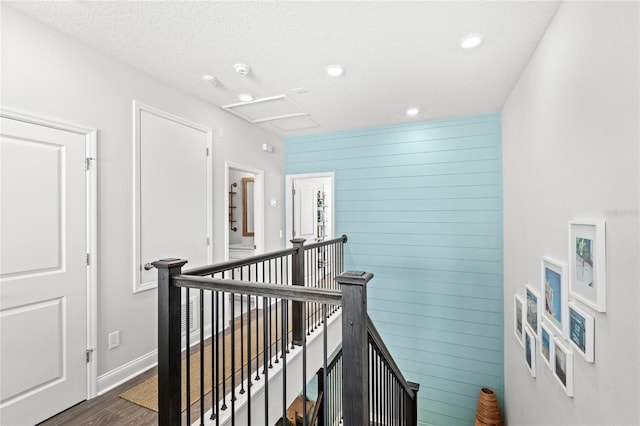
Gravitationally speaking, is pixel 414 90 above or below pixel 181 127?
above

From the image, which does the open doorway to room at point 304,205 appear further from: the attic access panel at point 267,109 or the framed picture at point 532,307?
the framed picture at point 532,307

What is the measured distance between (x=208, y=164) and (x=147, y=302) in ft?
5.23

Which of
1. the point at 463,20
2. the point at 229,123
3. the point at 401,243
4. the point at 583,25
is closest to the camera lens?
the point at 583,25

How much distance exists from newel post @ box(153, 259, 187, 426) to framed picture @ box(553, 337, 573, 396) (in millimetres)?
2289

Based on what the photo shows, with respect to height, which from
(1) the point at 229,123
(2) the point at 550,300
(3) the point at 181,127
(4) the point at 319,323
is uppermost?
(1) the point at 229,123

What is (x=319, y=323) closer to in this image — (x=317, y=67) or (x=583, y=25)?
(x=317, y=67)

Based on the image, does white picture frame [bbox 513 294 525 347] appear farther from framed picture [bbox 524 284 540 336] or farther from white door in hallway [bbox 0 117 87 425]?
white door in hallway [bbox 0 117 87 425]

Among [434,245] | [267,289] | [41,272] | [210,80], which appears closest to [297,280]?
Answer: [267,289]

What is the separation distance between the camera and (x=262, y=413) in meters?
2.26

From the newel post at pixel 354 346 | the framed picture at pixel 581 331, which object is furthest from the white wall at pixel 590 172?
the newel post at pixel 354 346

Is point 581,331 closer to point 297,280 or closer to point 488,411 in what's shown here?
point 297,280

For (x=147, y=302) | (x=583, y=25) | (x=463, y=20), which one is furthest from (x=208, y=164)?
(x=583, y=25)

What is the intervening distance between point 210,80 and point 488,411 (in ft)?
15.6

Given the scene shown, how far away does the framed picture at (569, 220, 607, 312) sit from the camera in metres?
1.42
